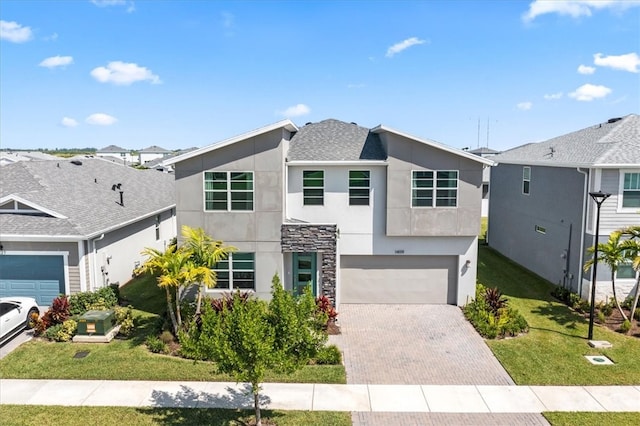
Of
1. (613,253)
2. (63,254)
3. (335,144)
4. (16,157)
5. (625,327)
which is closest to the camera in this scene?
(625,327)

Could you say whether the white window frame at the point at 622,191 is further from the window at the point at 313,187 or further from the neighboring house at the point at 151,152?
the neighboring house at the point at 151,152

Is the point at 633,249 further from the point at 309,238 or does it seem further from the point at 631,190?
the point at 309,238

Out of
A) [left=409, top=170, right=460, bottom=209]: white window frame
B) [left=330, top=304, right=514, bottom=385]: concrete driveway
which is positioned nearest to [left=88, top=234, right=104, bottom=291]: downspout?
[left=330, top=304, right=514, bottom=385]: concrete driveway

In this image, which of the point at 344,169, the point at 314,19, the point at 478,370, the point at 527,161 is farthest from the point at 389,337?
the point at 314,19

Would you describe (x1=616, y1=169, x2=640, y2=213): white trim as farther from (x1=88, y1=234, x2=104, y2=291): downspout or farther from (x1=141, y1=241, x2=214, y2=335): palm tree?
(x1=88, y1=234, x2=104, y2=291): downspout

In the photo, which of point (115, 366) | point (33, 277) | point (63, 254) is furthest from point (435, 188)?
point (33, 277)

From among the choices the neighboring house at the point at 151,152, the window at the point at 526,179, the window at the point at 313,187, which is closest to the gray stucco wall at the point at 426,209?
the window at the point at 313,187

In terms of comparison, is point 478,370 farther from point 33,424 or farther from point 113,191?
point 113,191
